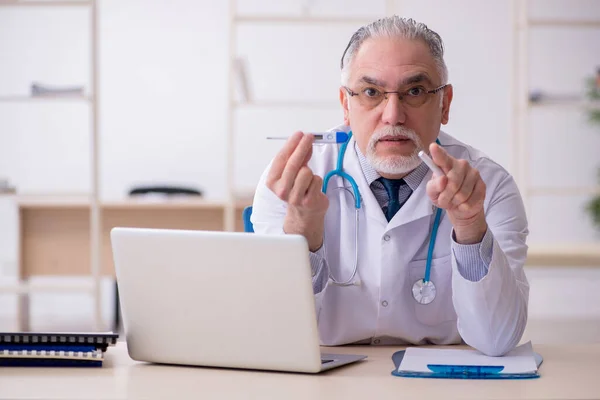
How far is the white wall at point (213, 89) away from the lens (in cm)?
618

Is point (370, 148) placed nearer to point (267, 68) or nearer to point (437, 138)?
point (437, 138)

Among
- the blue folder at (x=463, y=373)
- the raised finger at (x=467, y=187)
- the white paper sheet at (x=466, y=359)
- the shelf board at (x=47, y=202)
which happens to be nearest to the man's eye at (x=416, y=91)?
the raised finger at (x=467, y=187)

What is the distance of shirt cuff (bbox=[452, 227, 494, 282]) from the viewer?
1.50 m

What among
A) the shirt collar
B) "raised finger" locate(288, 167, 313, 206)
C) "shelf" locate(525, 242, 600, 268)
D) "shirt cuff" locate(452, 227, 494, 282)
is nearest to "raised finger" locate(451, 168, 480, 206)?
"shirt cuff" locate(452, 227, 494, 282)

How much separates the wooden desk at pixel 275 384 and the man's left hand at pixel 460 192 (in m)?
0.26

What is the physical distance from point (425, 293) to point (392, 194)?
0.27 m

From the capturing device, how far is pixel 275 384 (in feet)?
4.00

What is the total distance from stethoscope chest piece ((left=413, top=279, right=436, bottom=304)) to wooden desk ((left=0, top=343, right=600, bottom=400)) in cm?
38

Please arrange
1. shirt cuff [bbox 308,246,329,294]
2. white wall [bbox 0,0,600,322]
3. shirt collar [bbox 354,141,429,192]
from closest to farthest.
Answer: shirt cuff [bbox 308,246,329,294]
shirt collar [bbox 354,141,429,192]
white wall [bbox 0,0,600,322]

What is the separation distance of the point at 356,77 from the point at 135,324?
0.78m

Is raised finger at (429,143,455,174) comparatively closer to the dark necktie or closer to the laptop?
the laptop

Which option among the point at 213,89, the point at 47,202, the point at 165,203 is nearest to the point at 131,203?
the point at 165,203

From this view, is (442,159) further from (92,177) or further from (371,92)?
(92,177)

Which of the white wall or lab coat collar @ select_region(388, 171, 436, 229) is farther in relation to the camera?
the white wall
